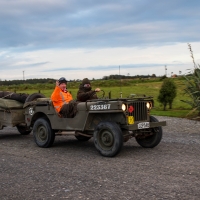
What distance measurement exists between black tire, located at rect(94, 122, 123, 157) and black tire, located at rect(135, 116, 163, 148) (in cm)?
130

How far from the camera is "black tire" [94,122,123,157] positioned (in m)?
8.41

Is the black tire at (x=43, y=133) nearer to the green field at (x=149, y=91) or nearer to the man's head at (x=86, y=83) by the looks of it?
the man's head at (x=86, y=83)

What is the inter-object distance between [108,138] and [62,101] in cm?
179

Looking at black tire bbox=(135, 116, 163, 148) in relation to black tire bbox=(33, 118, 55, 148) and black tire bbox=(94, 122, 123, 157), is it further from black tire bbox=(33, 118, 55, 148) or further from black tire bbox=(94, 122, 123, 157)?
black tire bbox=(33, 118, 55, 148)

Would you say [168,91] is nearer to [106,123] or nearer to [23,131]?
[23,131]

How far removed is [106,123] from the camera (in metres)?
8.62

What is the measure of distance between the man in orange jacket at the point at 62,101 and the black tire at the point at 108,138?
926 mm

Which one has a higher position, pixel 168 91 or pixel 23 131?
pixel 168 91

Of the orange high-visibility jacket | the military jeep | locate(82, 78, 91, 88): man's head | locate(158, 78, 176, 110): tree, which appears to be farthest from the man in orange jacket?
locate(158, 78, 176, 110): tree

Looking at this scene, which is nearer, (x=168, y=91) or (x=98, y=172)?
(x=98, y=172)

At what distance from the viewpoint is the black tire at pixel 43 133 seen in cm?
1006

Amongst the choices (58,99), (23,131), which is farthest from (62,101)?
(23,131)

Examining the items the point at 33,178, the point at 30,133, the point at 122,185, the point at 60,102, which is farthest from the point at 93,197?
the point at 30,133

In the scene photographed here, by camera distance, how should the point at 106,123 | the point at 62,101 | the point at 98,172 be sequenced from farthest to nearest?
1. the point at 62,101
2. the point at 106,123
3. the point at 98,172
